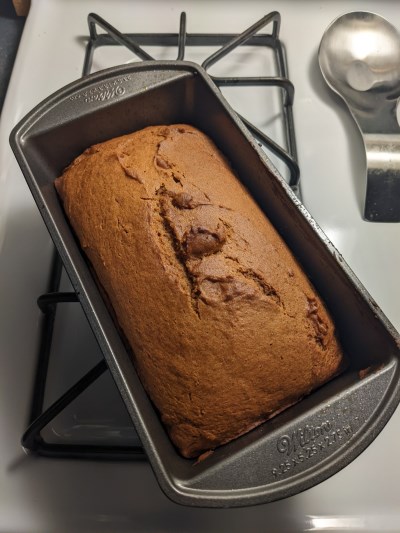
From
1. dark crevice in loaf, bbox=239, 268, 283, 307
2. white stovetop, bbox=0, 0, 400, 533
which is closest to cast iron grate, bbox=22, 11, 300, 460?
white stovetop, bbox=0, 0, 400, 533

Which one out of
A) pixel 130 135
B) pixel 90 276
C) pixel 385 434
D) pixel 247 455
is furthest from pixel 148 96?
pixel 385 434

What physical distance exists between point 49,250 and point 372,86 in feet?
2.84

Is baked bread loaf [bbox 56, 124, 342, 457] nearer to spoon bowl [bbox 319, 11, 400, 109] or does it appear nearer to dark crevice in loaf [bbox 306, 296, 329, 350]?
dark crevice in loaf [bbox 306, 296, 329, 350]

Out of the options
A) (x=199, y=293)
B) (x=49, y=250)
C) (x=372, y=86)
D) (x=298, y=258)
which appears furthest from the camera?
(x=372, y=86)

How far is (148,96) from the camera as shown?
0.82 metres

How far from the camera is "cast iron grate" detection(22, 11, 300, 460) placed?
2.55 ft

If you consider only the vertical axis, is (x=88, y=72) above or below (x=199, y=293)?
above

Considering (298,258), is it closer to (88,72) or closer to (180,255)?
(180,255)

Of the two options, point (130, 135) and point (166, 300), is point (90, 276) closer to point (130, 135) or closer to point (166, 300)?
point (166, 300)

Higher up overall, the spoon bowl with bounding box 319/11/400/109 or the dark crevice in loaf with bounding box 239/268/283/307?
the spoon bowl with bounding box 319/11/400/109

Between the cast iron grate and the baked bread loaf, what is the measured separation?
A: 15 cm

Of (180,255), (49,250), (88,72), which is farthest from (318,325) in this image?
(88,72)

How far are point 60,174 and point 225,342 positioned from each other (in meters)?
0.44

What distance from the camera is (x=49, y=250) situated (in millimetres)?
966
